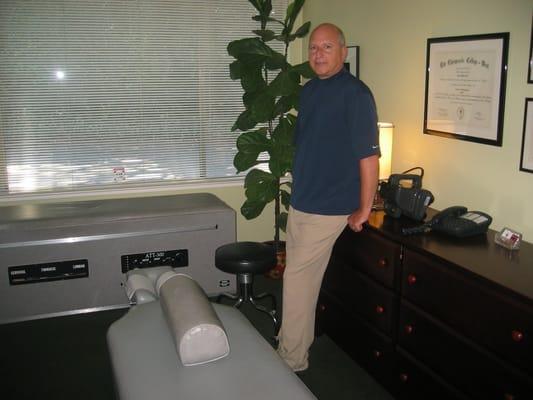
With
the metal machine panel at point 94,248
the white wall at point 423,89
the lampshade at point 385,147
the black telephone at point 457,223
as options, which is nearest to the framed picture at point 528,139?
the white wall at point 423,89

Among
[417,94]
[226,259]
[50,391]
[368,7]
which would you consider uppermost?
[368,7]

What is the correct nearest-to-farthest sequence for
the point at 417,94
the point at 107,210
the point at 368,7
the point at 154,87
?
the point at 417,94, the point at 368,7, the point at 107,210, the point at 154,87

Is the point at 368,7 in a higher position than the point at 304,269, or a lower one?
higher

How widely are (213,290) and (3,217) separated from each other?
1353mm

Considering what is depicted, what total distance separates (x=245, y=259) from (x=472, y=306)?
1.28m

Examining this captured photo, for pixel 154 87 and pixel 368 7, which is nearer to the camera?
pixel 368 7

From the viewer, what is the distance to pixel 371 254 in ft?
7.59

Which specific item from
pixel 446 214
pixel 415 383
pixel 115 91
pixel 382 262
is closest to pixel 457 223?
pixel 446 214

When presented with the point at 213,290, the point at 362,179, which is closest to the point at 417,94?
the point at 362,179

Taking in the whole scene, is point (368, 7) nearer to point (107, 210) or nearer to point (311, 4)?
point (311, 4)

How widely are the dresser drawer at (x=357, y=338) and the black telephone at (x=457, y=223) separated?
1.67ft

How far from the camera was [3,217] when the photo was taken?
320 centimetres

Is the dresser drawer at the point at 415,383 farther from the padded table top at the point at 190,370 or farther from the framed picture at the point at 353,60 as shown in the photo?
the framed picture at the point at 353,60

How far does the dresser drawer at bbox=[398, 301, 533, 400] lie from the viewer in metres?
1.67
